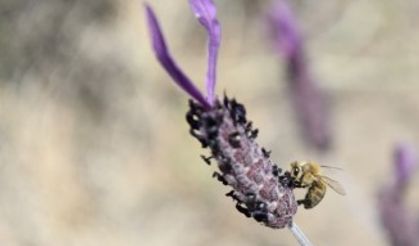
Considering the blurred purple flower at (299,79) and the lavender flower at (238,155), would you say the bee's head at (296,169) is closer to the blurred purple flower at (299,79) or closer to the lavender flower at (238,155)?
the lavender flower at (238,155)

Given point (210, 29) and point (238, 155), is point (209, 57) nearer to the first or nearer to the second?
point (210, 29)

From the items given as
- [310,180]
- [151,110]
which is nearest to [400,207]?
[310,180]

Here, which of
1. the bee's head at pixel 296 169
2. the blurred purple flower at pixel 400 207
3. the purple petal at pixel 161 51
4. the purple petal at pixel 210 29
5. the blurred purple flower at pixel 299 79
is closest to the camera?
the purple petal at pixel 161 51

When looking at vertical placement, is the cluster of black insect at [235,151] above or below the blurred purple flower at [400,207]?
below

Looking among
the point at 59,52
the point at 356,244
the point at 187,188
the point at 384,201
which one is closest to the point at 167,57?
the point at 384,201

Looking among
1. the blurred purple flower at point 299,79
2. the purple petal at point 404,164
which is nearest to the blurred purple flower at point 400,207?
the purple petal at point 404,164

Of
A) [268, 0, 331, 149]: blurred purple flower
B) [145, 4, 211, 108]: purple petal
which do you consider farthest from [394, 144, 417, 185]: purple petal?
[145, 4, 211, 108]: purple petal

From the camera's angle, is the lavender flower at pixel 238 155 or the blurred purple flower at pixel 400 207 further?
the blurred purple flower at pixel 400 207

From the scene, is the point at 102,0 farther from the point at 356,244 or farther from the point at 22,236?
the point at 356,244
